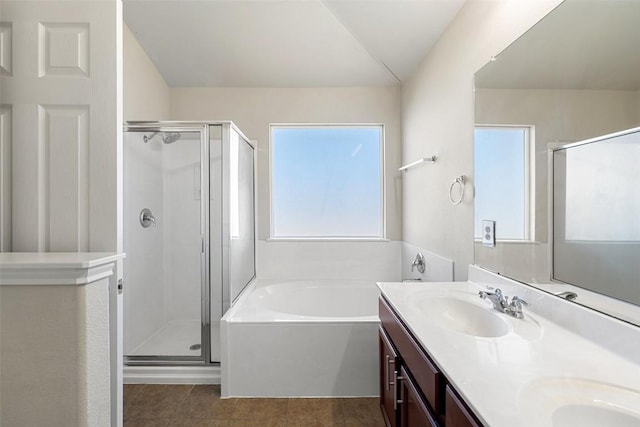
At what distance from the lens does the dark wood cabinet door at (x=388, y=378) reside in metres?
1.30

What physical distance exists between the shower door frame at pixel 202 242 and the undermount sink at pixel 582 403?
2.05 metres

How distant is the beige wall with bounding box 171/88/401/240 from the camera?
9.73ft

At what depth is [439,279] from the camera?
2080 millimetres

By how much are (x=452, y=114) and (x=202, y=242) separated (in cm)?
197

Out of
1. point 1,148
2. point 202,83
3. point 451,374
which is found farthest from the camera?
point 202,83

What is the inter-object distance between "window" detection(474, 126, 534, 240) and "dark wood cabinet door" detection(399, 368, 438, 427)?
810mm

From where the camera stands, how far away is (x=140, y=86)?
2.51m

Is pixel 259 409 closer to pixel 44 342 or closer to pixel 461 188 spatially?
pixel 44 342

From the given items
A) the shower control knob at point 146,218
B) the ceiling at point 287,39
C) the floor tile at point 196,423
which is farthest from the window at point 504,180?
the shower control knob at point 146,218

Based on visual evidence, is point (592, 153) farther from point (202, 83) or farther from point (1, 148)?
point (202, 83)

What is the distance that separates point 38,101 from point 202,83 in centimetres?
192

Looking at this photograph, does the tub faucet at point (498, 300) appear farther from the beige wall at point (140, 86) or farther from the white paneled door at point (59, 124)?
the beige wall at point (140, 86)

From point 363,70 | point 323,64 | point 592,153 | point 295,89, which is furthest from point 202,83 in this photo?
point 592,153

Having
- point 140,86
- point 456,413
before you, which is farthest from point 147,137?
point 456,413
